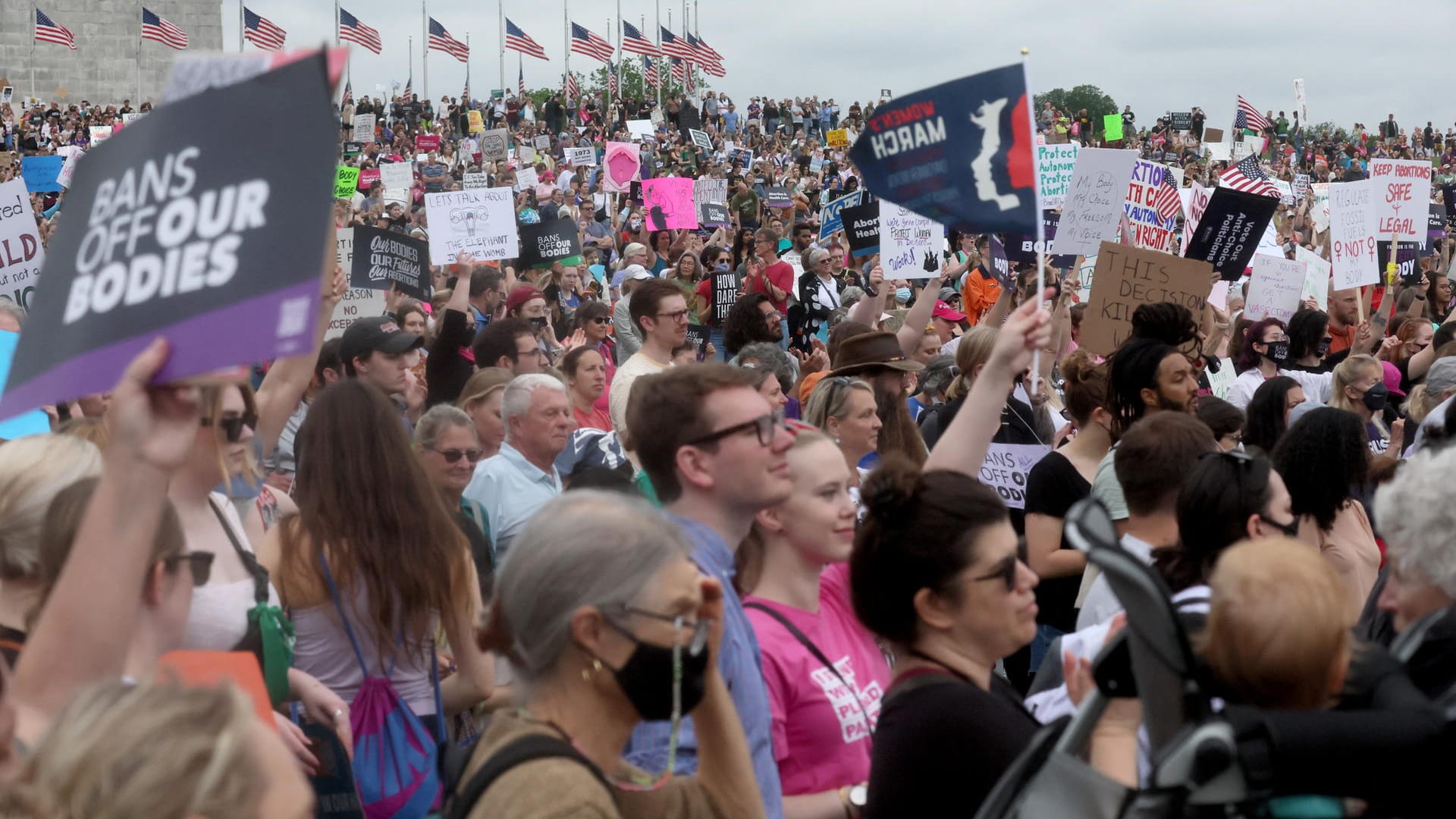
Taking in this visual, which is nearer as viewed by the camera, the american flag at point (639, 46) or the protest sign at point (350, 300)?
the protest sign at point (350, 300)

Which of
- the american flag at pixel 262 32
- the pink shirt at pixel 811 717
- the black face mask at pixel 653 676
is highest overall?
the american flag at pixel 262 32

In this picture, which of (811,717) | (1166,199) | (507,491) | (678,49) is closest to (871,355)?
(507,491)

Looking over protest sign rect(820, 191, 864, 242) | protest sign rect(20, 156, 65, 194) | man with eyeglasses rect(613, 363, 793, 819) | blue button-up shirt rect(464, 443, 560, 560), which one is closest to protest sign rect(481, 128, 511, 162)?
protest sign rect(20, 156, 65, 194)

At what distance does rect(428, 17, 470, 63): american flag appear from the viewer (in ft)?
147

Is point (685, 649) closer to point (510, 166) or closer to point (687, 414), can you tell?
point (687, 414)

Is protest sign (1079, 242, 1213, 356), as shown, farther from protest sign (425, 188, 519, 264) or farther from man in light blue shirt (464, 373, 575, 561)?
protest sign (425, 188, 519, 264)

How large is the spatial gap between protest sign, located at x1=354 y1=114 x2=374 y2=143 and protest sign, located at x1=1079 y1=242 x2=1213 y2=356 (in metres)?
26.2

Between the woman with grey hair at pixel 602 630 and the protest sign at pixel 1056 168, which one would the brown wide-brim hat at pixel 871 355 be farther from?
the protest sign at pixel 1056 168

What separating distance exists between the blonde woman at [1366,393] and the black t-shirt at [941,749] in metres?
5.07

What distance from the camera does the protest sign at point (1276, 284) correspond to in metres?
10.9

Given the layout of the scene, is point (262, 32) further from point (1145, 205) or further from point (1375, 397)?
point (1375, 397)

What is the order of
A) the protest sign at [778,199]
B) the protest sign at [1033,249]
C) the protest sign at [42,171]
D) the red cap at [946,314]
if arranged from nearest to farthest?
1. the protest sign at [1033,249]
2. the red cap at [946,314]
3. the protest sign at [778,199]
4. the protest sign at [42,171]

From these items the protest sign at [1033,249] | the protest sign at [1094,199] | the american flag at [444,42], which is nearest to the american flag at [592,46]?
the american flag at [444,42]

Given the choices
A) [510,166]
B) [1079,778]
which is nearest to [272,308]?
[1079,778]
